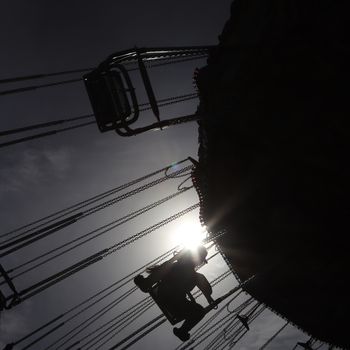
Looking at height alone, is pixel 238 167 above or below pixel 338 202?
above

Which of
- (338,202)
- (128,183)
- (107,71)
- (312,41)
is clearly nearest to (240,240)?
(338,202)

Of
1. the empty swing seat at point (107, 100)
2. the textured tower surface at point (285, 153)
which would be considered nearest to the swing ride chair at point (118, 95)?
the empty swing seat at point (107, 100)

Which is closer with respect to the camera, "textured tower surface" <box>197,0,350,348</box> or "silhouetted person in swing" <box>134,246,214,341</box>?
"silhouetted person in swing" <box>134,246,214,341</box>

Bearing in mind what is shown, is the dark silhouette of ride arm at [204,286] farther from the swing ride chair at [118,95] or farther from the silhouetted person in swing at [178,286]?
the swing ride chair at [118,95]

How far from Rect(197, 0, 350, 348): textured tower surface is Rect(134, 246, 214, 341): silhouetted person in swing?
12.7 feet

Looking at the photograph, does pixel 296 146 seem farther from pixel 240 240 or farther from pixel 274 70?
pixel 240 240

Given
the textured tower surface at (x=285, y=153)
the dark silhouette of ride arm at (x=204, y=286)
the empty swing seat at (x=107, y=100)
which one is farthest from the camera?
the textured tower surface at (x=285, y=153)

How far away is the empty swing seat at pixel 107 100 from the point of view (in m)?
6.86

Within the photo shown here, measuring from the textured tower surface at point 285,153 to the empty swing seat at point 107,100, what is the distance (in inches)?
105

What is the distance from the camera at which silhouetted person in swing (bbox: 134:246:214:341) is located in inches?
281

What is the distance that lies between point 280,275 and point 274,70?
24.0ft

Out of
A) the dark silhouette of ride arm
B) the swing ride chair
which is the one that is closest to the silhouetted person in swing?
the dark silhouette of ride arm

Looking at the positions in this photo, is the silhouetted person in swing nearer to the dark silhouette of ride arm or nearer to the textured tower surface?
the dark silhouette of ride arm

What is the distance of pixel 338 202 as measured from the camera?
30.7 feet
